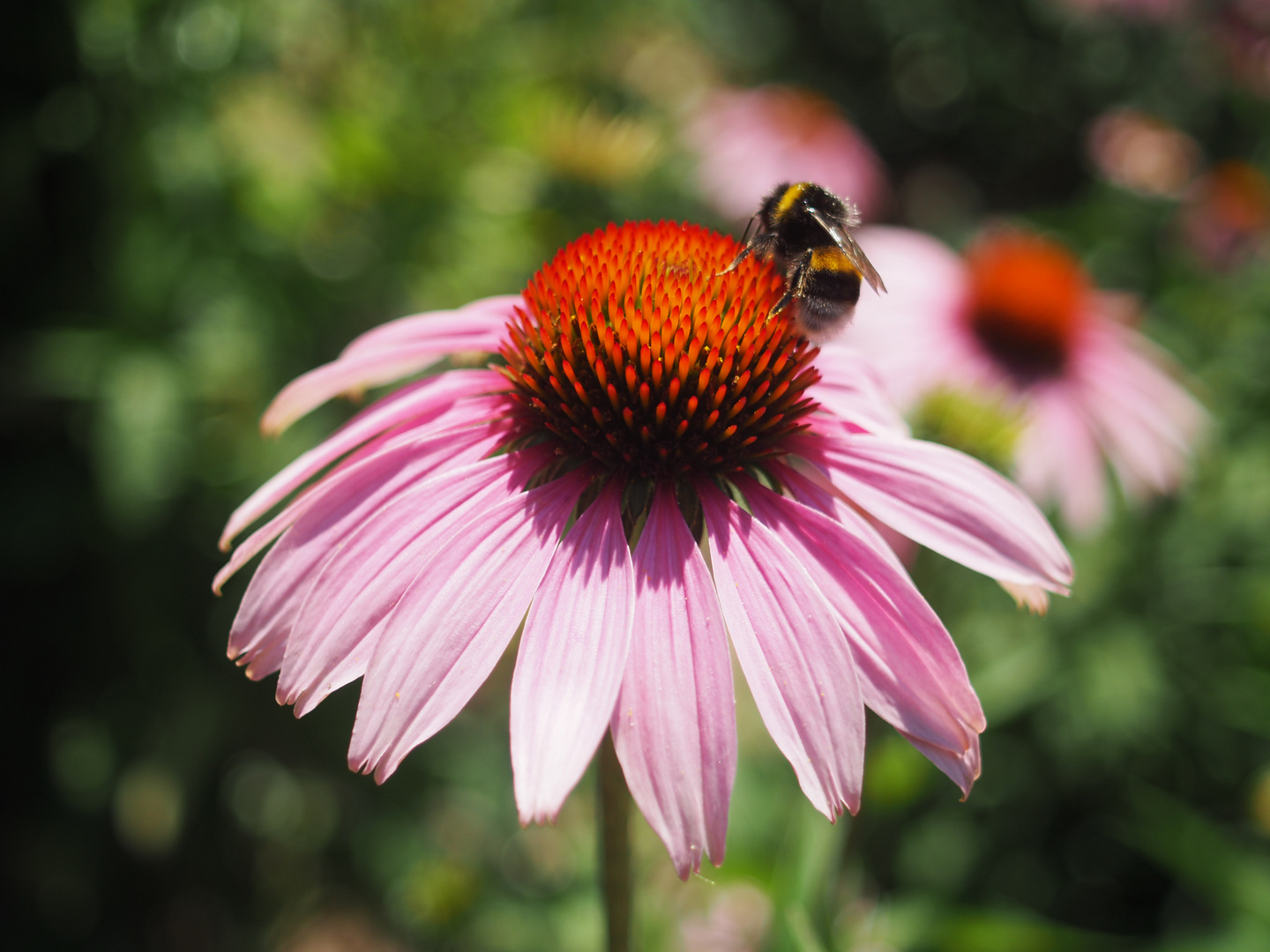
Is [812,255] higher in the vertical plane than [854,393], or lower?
higher

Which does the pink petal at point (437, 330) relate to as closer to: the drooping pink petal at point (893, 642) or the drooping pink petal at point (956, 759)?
the drooping pink petal at point (893, 642)

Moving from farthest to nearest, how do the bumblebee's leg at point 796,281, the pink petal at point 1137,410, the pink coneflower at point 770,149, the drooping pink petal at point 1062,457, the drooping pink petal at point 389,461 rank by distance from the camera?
the pink coneflower at point 770,149 < the pink petal at point 1137,410 < the drooping pink petal at point 1062,457 < the bumblebee's leg at point 796,281 < the drooping pink petal at point 389,461

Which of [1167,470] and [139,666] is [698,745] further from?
[139,666]

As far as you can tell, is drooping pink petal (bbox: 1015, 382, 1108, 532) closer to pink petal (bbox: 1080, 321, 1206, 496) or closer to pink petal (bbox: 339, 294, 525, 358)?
pink petal (bbox: 1080, 321, 1206, 496)

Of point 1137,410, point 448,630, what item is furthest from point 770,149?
point 448,630

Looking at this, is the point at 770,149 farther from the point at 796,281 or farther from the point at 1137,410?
the point at 796,281

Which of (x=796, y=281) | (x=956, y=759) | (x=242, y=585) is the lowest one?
(x=242, y=585)

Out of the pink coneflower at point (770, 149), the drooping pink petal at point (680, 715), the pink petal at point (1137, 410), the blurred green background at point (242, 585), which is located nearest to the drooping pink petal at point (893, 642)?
the drooping pink petal at point (680, 715)

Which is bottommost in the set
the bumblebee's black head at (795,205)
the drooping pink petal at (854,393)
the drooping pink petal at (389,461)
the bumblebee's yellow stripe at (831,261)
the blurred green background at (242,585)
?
the blurred green background at (242,585)

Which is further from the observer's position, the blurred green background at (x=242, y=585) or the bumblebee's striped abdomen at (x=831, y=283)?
the blurred green background at (x=242, y=585)
